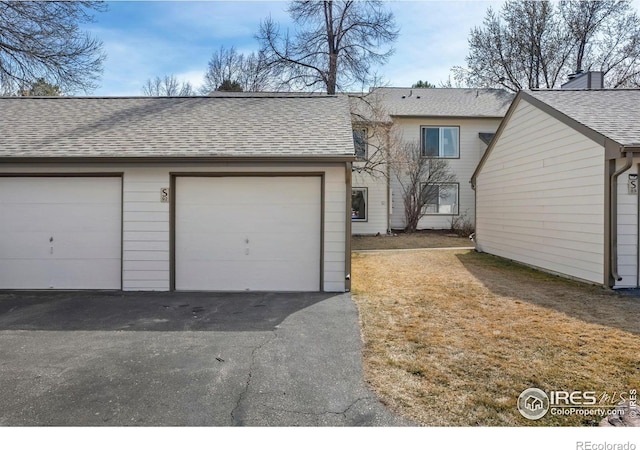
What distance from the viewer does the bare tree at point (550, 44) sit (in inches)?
755

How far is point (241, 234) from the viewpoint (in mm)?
6988

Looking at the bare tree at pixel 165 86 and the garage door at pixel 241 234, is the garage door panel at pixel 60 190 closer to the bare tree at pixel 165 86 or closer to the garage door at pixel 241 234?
the garage door at pixel 241 234

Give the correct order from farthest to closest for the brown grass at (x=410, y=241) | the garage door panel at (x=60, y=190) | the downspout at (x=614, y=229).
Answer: the brown grass at (x=410, y=241) → the garage door panel at (x=60, y=190) → the downspout at (x=614, y=229)

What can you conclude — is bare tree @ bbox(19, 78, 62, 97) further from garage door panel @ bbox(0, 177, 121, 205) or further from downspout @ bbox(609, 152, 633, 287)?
downspout @ bbox(609, 152, 633, 287)

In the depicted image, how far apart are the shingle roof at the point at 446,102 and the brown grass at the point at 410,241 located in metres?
5.98

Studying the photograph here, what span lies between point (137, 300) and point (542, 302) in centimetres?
716

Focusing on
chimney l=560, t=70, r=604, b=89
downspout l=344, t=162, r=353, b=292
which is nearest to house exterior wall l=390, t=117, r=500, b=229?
chimney l=560, t=70, r=604, b=89

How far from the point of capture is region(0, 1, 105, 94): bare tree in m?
11.6

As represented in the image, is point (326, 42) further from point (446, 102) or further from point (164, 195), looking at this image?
point (164, 195)

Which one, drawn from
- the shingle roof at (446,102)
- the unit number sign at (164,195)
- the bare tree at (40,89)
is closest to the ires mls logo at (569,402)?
the unit number sign at (164,195)

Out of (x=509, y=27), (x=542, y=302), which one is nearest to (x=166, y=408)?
(x=542, y=302)
